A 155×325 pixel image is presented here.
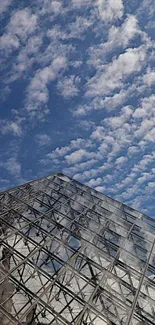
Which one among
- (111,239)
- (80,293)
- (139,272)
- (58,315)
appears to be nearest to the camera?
(58,315)

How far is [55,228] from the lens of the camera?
67.4ft

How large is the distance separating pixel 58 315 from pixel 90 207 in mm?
15776

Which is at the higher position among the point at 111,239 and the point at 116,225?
the point at 116,225

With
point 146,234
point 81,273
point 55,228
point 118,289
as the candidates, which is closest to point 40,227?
point 55,228

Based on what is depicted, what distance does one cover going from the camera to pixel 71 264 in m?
17.0

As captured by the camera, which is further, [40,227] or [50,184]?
[50,184]

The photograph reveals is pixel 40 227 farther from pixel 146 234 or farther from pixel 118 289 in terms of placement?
pixel 146 234

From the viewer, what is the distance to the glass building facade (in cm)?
1406

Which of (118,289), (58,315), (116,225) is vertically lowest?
(58,315)

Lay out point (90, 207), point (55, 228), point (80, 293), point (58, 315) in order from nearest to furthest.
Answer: point (58, 315) → point (80, 293) → point (55, 228) → point (90, 207)

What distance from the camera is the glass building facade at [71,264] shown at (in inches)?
554

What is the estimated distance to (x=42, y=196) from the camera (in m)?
27.4

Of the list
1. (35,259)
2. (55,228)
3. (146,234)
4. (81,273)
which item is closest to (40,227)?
(55,228)

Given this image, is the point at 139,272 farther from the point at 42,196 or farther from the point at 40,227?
the point at 42,196
